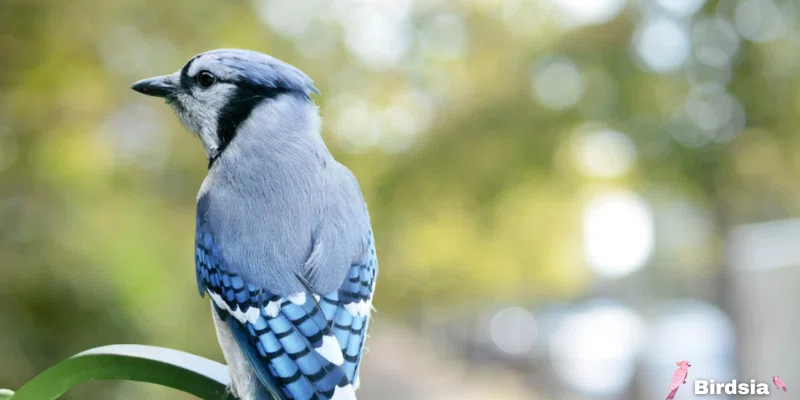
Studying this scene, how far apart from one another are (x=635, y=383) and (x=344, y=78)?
6.89 ft

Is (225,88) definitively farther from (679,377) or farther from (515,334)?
(515,334)

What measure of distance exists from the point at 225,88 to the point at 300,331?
18cm

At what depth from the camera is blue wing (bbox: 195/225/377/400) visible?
503 mm

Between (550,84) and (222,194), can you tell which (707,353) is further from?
(222,194)

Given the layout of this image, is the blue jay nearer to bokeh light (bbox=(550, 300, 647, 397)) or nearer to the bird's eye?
the bird's eye

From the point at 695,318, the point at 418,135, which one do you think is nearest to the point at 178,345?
the point at 418,135

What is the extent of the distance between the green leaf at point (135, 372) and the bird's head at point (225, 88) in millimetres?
155

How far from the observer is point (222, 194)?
1.91 feet

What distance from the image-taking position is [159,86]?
566 millimetres

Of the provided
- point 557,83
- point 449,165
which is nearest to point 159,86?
point 449,165

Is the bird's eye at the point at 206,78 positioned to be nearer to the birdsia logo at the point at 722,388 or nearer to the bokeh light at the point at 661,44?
the birdsia logo at the point at 722,388

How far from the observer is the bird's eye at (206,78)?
55 cm

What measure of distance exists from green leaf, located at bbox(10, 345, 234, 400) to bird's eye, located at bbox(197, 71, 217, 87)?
0.64 feet

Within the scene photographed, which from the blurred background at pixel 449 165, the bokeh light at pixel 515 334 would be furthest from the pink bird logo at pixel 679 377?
the bokeh light at pixel 515 334
